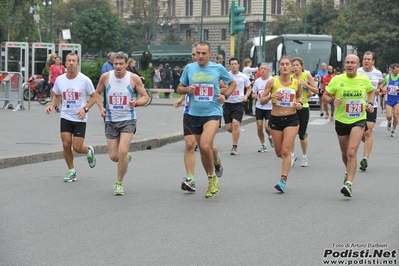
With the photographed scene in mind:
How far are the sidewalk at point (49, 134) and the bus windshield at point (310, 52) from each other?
14334 millimetres

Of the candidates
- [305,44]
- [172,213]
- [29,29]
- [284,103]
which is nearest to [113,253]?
[172,213]

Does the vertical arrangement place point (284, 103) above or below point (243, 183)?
above

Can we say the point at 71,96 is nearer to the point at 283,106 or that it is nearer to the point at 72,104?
the point at 72,104

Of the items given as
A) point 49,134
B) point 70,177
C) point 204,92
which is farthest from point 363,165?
point 49,134

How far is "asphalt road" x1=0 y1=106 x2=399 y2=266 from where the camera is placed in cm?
747

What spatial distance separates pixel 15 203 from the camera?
1043cm

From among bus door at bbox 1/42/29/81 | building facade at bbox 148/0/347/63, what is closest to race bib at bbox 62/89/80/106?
bus door at bbox 1/42/29/81

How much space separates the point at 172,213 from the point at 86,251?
7.55ft

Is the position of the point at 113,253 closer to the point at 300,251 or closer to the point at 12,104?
the point at 300,251

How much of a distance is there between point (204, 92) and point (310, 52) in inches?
1261

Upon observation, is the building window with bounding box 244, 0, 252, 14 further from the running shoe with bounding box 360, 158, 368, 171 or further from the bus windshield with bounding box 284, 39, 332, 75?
the running shoe with bounding box 360, 158, 368, 171

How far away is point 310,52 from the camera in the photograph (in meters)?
42.6

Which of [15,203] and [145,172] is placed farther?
[145,172]

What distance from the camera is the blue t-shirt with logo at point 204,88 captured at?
36.5 ft
